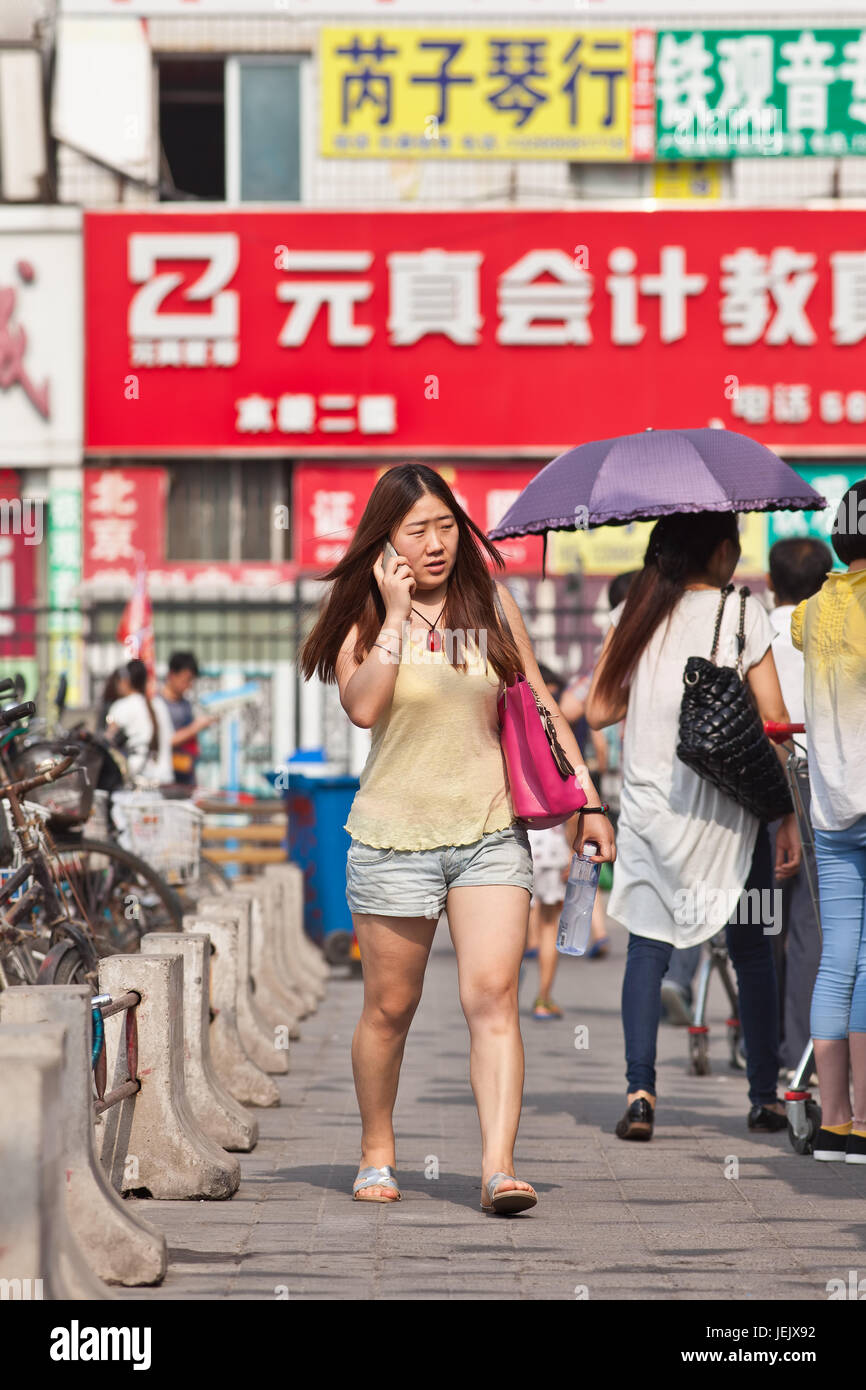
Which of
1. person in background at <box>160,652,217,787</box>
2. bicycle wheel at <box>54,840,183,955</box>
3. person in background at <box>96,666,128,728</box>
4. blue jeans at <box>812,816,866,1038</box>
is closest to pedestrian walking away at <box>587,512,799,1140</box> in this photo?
blue jeans at <box>812,816,866,1038</box>

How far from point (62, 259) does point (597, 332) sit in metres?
5.08

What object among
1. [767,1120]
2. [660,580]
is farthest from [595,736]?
[767,1120]

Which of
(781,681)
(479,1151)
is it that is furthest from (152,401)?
(479,1151)

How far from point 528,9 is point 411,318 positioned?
3108mm

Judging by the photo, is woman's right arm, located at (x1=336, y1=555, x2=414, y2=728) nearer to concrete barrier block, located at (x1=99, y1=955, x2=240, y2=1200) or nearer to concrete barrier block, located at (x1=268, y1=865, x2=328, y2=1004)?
concrete barrier block, located at (x1=99, y1=955, x2=240, y2=1200)

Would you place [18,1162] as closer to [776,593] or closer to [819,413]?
[776,593]

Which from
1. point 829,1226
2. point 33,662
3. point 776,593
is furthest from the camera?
point 33,662

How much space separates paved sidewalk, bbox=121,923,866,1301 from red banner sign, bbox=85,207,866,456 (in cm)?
1215

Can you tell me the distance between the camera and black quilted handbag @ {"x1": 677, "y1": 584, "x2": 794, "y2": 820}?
6250mm

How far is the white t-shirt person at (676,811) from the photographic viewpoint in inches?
253

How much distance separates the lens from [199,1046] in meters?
5.96

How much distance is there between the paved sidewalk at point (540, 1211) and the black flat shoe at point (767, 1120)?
6 cm

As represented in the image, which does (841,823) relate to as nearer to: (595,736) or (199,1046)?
(199,1046)

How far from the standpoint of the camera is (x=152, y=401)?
64.0 feet
